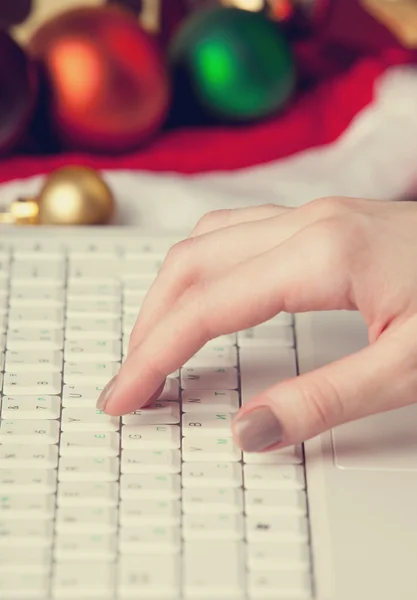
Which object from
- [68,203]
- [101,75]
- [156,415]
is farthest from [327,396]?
[101,75]

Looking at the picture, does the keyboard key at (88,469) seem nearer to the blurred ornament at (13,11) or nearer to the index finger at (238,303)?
the index finger at (238,303)

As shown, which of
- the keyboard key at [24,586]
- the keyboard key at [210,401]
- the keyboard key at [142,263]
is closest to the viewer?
the keyboard key at [24,586]

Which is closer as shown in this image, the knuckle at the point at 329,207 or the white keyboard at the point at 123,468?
the white keyboard at the point at 123,468

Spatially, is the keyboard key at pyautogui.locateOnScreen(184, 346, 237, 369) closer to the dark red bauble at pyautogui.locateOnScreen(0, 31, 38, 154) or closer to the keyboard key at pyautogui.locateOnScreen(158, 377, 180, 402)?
the keyboard key at pyautogui.locateOnScreen(158, 377, 180, 402)

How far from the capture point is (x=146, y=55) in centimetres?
84

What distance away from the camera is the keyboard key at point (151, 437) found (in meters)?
0.51

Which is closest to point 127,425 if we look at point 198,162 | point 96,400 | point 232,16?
point 96,400

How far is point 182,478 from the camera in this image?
49 cm

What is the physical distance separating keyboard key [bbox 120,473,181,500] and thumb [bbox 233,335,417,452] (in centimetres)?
4

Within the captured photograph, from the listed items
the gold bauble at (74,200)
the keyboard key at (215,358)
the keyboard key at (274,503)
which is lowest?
the keyboard key at (274,503)

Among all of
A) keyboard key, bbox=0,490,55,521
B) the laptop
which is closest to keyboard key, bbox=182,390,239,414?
the laptop

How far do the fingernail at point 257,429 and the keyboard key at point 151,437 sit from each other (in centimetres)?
5

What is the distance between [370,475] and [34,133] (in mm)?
543

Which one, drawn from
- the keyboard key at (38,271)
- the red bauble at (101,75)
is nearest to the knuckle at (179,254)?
the keyboard key at (38,271)
